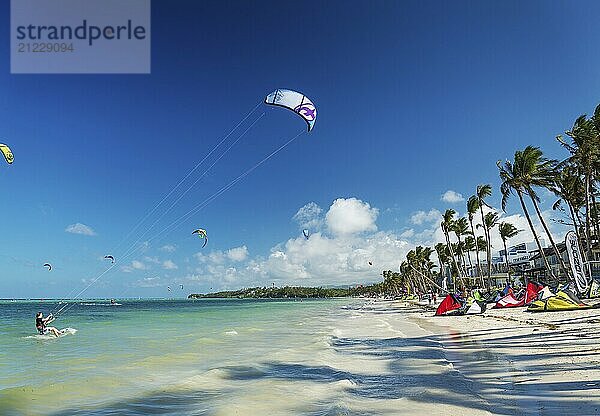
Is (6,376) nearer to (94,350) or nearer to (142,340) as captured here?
(94,350)

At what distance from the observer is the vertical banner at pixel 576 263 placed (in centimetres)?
2370

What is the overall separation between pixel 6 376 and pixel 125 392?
498cm

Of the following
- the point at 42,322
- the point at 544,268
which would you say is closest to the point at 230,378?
the point at 42,322

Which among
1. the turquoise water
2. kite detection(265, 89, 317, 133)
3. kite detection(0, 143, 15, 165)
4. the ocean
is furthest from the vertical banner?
kite detection(0, 143, 15, 165)

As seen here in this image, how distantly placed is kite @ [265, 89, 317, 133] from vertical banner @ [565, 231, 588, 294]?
53.2 feet

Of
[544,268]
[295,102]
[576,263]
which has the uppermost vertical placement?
[295,102]

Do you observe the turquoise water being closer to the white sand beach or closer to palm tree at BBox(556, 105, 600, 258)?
the white sand beach

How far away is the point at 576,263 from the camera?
84.9 ft

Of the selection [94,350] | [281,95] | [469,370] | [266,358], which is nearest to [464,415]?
[469,370]

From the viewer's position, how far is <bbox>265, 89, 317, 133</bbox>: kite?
1459 cm

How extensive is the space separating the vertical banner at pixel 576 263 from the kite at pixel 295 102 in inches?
638

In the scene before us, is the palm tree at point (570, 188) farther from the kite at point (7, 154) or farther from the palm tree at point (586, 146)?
the kite at point (7, 154)

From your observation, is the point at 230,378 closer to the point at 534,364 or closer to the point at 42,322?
the point at 534,364

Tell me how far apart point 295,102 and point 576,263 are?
20442 mm
